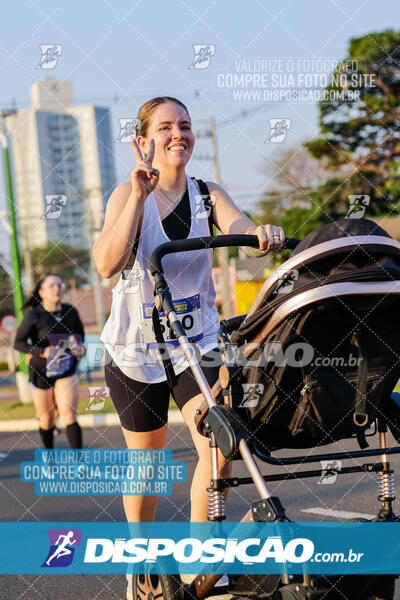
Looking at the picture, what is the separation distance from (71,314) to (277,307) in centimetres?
553

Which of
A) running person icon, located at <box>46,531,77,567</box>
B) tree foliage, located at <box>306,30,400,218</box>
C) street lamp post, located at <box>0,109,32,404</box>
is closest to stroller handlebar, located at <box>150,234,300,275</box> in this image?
running person icon, located at <box>46,531,77,567</box>

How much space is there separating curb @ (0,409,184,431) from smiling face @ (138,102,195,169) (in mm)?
7177

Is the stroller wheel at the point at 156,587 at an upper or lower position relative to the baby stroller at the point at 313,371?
lower

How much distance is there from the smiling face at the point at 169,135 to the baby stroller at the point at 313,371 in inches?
29.6

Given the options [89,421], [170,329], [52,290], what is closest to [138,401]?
[170,329]

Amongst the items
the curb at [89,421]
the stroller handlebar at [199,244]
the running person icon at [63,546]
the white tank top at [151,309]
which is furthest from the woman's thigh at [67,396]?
the stroller handlebar at [199,244]

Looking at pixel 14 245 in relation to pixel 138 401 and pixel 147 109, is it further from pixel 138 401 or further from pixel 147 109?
pixel 138 401

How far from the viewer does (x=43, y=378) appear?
7426 millimetres

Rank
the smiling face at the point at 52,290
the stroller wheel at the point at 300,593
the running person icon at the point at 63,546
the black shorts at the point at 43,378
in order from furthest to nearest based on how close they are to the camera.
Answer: the smiling face at the point at 52,290 < the black shorts at the point at 43,378 < the running person icon at the point at 63,546 < the stroller wheel at the point at 300,593

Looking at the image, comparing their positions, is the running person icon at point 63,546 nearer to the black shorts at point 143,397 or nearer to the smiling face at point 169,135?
the black shorts at point 143,397

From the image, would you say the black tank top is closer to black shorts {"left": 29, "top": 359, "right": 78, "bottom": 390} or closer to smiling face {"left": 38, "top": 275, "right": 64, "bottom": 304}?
black shorts {"left": 29, "top": 359, "right": 78, "bottom": 390}

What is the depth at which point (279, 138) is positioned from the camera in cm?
535

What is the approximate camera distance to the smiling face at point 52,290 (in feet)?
24.9

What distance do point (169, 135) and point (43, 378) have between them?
4.71 m
